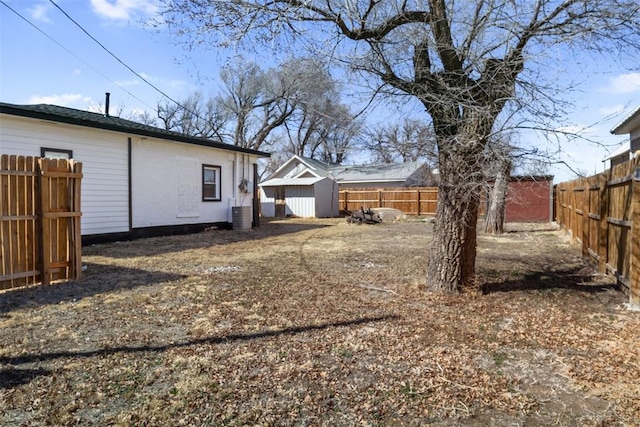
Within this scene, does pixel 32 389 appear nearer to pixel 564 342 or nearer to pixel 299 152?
pixel 564 342

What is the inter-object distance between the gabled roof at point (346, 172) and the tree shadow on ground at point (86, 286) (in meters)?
22.1

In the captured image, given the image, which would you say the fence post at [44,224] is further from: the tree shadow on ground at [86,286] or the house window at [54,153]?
the house window at [54,153]

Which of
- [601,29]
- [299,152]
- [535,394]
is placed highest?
[299,152]

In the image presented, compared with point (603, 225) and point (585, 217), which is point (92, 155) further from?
point (585, 217)

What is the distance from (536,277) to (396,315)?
321 cm

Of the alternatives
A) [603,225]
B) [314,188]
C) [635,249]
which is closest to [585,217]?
[603,225]

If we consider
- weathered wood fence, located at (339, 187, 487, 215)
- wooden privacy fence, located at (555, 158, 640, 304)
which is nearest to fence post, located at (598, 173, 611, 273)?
wooden privacy fence, located at (555, 158, 640, 304)

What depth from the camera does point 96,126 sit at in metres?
9.45

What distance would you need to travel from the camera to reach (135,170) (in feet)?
35.5

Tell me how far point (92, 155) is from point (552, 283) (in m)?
9.93

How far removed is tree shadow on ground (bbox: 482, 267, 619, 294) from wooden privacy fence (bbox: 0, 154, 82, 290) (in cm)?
586

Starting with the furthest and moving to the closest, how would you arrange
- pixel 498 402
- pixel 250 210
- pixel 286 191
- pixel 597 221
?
pixel 286 191, pixel 250 210, pixel 597 221, pixel 498 402

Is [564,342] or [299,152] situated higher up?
[299,152]

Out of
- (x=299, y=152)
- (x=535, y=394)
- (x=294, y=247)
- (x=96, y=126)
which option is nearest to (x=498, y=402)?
(x=535, y=394)
